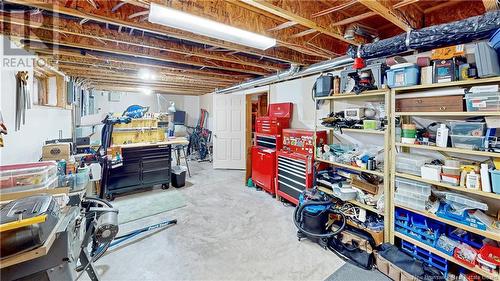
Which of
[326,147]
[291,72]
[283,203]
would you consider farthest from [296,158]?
[291,72]

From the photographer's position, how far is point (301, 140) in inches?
133

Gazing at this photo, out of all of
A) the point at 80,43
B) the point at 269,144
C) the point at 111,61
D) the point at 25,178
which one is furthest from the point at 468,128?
the point at 111,61

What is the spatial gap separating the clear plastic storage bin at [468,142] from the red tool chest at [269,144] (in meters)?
2.39

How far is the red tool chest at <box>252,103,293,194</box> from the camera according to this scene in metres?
3.91

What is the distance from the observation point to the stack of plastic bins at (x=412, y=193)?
1997 mm

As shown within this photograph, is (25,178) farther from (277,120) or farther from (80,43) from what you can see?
(277,120)

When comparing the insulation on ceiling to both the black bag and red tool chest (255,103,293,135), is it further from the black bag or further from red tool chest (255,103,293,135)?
the black bag

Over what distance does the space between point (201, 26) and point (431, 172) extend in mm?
2406

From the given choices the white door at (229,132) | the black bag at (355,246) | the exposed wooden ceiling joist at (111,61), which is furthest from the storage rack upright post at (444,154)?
the white door at (229,132)

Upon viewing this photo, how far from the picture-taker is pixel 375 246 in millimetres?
2227

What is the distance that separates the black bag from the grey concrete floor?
107 millimetres

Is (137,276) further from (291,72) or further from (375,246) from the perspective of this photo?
(291,72)

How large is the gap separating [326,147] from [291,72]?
145cm

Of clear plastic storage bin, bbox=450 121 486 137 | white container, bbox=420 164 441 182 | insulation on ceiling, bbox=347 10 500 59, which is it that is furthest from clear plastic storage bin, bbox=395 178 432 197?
insulation on ceiling, bbox=347 10 500 59
